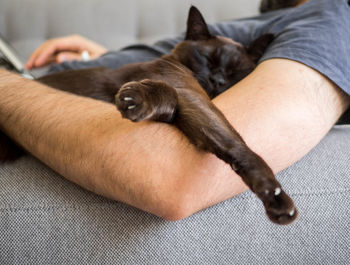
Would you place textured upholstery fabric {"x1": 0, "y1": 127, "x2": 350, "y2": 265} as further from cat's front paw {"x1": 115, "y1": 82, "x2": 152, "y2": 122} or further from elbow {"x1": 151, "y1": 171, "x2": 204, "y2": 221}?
cat's front paw {"x1": 115, "y1": 82, "x2": 152, "y2": 122}

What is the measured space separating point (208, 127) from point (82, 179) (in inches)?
11.9

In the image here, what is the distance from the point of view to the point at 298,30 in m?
0.88

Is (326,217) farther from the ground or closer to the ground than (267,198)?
closer to the ground

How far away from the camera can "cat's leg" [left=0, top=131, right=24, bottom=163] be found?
87 cm

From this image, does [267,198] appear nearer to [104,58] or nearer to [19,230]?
[19,230]

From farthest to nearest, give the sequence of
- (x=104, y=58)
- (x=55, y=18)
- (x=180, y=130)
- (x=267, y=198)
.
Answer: (x=55, y=18) → (x=104, y=58) → (x=180, y=130) → (x=267, y=198)

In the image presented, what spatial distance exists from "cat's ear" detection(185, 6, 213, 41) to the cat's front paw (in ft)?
2.25

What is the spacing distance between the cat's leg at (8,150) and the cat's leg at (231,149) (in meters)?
0.50

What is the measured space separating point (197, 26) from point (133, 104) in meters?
0.73

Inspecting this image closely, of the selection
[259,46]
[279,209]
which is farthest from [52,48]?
[279,209]

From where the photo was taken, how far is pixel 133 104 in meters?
0.58

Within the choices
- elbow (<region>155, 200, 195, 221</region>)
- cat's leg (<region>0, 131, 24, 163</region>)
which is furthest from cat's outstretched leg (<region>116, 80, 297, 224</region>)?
cat's leg (<region>0, 131, 24, 163</region>)

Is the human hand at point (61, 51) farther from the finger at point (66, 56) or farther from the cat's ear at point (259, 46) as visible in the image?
the cat's ear at point (259, 46)

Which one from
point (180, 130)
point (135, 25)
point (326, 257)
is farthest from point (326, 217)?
point (135, 25)
